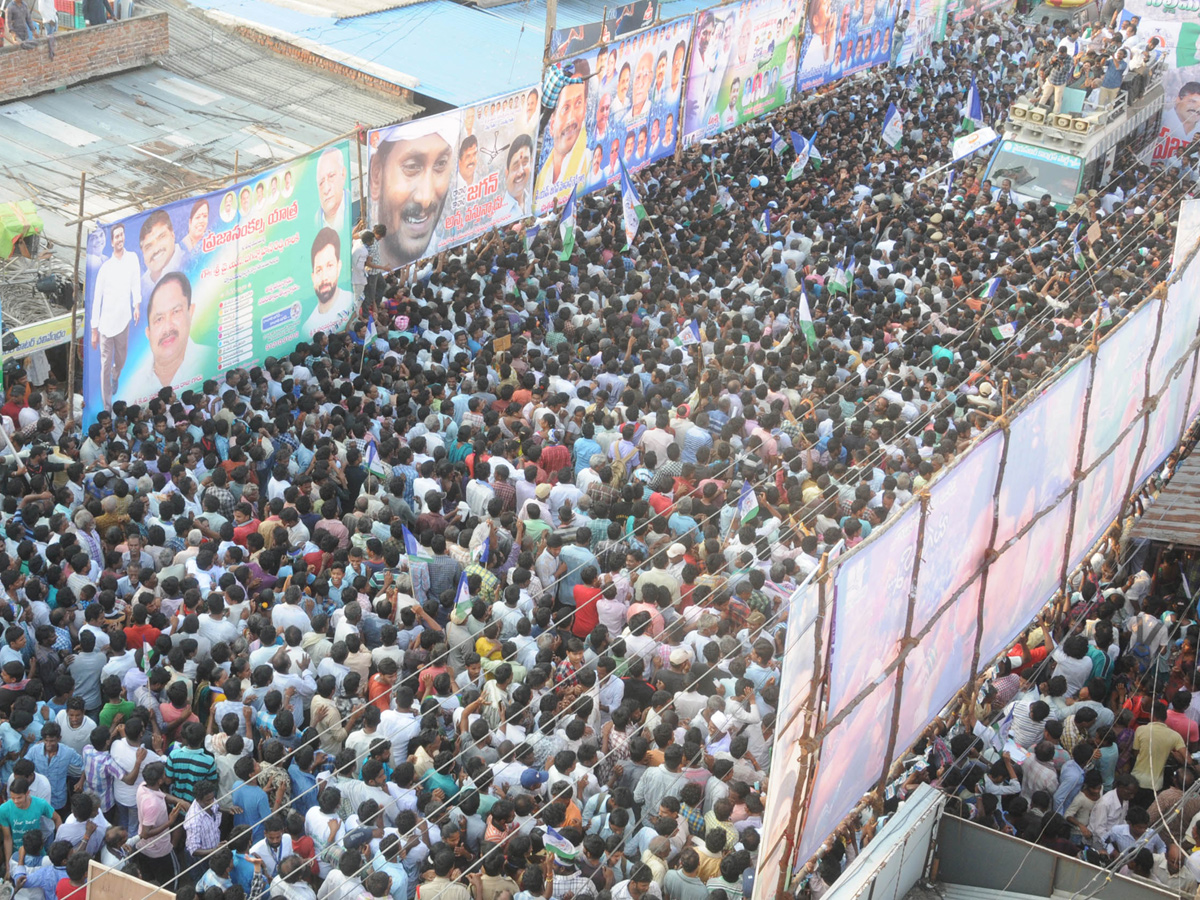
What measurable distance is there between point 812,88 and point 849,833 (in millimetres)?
16312

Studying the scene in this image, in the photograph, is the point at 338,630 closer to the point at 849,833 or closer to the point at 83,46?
the point at 849,833

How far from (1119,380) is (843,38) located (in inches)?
564

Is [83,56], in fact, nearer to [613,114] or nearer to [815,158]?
[613,114]

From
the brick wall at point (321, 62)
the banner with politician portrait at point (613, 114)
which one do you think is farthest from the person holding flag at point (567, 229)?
the brick wall at point (321, 62)

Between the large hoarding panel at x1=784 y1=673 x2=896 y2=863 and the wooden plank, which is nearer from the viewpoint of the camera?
the wooden plank

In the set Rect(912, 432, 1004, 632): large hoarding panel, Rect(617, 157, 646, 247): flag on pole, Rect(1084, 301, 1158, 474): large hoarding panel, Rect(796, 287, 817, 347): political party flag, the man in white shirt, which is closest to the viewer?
Rect(912, 432, 1004, 632): large hoarding panel

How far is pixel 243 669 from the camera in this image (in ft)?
29.1

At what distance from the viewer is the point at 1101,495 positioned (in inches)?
411

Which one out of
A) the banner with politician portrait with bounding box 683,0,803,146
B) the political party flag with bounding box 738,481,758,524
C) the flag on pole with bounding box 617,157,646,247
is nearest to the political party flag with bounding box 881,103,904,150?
the banner with politician portrait with bounding box 683,0,803,146

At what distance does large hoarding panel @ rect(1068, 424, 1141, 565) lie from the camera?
10.0 m

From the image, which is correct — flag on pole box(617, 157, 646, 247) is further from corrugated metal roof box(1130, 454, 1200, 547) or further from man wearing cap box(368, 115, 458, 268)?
corrugated metal roof box(1130, 454, 1200, 547)

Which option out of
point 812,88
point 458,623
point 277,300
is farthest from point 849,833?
point 812,88

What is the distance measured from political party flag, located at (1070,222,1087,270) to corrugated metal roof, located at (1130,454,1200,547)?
5183 millimetres

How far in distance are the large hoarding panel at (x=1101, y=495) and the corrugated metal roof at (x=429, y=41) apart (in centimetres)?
1093
